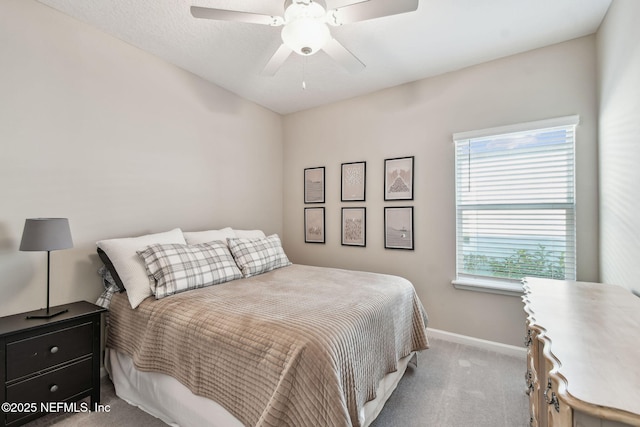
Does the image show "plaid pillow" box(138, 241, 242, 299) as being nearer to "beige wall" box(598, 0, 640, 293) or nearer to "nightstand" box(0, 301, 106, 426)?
"nightstand" box(0, 301, 106, 426)

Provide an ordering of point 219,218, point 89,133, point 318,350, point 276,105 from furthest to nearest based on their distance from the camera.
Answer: point 276,105 < point 219,218 < point 89,133 < point 318,350

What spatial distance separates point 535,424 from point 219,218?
303 cm

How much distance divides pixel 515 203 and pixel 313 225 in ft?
7.44

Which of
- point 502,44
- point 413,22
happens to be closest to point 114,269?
point 413,22

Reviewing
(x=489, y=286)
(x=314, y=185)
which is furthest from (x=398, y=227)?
(x=314, y=185)

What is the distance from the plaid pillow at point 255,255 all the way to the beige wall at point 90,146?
2.15 ft

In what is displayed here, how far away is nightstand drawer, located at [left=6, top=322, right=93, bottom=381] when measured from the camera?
160 cm

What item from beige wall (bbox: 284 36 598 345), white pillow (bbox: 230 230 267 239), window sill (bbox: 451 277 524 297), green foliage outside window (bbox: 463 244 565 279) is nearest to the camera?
beige wall (bbox: 284 36 598 345)

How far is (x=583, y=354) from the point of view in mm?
897

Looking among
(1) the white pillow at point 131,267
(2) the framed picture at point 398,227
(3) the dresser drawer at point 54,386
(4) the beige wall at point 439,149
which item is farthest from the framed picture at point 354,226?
(3) the dresser drawer at point 54,386

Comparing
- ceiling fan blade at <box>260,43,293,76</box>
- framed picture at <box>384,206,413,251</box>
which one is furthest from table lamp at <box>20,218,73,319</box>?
framed picture at <box>384,206,413,251</box>

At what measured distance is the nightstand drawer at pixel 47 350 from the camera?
160 cm

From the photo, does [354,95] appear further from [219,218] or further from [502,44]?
[219,218]

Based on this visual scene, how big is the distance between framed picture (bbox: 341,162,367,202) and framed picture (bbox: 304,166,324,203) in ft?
1.07
